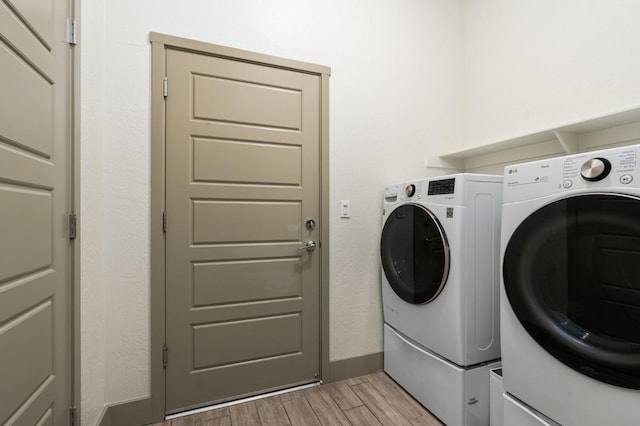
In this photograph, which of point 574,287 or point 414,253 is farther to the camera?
point 414,253

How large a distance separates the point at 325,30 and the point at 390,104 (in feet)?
2.17

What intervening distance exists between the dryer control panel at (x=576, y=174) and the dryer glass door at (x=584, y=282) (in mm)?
46

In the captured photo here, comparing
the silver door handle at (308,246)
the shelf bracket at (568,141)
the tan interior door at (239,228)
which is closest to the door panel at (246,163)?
the tan interior door at (239,228)

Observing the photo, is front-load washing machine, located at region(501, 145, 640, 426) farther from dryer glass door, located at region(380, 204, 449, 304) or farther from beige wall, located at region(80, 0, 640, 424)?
beige wall, located at region(80, 0, 640, 424)

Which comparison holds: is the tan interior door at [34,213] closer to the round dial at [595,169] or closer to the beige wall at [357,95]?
the beige wall at [357,95]

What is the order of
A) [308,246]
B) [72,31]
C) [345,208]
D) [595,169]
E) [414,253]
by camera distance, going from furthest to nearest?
1. [345,208]
2. [308,246]
3. [414,253]
4. [72,31]
5. [595,169]

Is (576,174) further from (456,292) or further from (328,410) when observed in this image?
(328,410)

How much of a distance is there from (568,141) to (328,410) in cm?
200

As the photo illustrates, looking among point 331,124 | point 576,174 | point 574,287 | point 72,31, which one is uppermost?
point 72,31

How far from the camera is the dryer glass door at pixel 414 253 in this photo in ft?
4.78

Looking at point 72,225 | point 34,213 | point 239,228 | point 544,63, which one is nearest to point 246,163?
point 239,228

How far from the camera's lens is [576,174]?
0.92 metres

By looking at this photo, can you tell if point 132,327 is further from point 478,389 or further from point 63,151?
point 478,389

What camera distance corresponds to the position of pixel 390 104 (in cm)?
204
